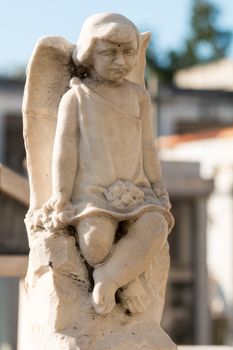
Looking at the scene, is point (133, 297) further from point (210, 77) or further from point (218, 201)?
point (210, 77)

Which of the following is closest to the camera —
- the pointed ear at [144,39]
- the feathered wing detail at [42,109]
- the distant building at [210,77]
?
the feathered wing detail at [42,109]

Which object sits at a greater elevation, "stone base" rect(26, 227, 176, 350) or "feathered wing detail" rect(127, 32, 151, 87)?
"feathered wing detail" rect(127, 32, 151, 87)

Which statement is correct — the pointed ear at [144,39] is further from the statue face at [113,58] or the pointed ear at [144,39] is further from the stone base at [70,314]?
the stone base at [70,314]

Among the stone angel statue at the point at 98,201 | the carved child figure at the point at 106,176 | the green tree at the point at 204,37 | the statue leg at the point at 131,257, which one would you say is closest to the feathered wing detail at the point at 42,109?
the stone angel statue at the point at 98,201

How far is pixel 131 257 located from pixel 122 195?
41 centimetres

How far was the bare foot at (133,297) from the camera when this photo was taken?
21.7 ft

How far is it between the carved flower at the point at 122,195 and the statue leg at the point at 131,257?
4.8 inches

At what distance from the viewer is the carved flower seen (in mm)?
6594

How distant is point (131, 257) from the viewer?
6.55 meters

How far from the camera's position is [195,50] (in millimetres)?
47562

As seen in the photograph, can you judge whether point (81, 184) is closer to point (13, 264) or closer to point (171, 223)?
point (171, 223)

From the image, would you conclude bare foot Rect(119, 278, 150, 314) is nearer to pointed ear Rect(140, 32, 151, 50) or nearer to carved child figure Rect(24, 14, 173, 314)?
carved child figure Rect(24, 14, 173, 314)

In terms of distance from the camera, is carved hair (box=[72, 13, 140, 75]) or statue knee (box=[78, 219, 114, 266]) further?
carved hair (box=[72, 13, 140, 75])

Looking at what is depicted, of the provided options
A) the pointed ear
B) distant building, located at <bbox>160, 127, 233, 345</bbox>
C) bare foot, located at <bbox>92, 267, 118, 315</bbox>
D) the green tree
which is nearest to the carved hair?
the pointed ear
